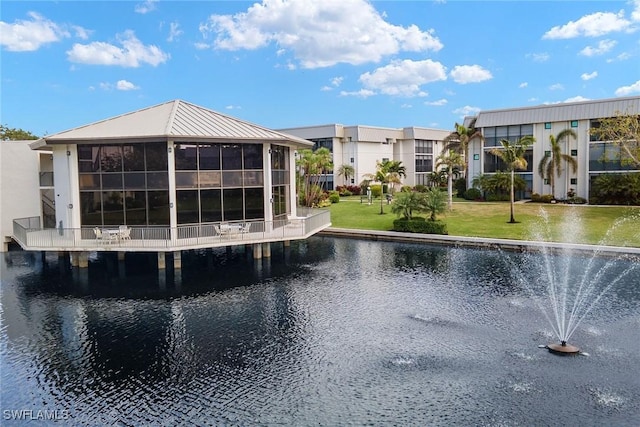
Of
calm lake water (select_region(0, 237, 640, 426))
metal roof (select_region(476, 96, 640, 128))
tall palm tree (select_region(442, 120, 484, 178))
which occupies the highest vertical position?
metal roof (select_region(476, 96, 640, 128))

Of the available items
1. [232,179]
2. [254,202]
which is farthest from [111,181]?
[254,202]

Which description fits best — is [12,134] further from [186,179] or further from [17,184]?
[186,179]

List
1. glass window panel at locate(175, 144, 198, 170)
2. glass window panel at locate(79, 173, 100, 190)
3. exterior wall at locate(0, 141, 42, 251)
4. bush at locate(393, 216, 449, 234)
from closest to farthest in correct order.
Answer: glass window panel at locate(175, 144, 198, 170), glass window panel at locate(79, 173, 100, 190), exterior wall at locate(0, 141, 42, 251), bush at locate(393, 216, 449, 234)

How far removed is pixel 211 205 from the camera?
91.2ft

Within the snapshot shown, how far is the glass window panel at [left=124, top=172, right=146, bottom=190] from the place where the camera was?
27.0m

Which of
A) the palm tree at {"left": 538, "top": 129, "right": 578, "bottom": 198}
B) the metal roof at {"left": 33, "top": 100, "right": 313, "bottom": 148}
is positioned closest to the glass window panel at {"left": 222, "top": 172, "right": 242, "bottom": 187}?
the metal roof at {"left": 33, "top": 100, "right": 313, "bottom": 148}

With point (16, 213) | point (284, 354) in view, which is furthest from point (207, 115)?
point (284, 354)

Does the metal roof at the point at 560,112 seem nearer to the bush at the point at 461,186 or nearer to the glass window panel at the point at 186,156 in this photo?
the bush at the point at 461,186

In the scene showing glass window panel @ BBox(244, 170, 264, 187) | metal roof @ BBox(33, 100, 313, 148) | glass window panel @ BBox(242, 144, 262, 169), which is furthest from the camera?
glass window panel @ BBox(244, 170, 264, 187)

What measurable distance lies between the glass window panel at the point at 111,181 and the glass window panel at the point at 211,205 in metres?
4.58

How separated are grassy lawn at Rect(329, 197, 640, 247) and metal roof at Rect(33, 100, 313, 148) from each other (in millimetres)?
14155

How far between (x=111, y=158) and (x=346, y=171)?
4178 cm

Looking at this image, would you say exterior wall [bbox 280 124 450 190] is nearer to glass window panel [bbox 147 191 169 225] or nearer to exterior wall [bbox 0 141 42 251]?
exterior wall [bbox 0 141 42 251]

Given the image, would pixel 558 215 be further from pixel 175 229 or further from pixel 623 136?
pixel 175 229
